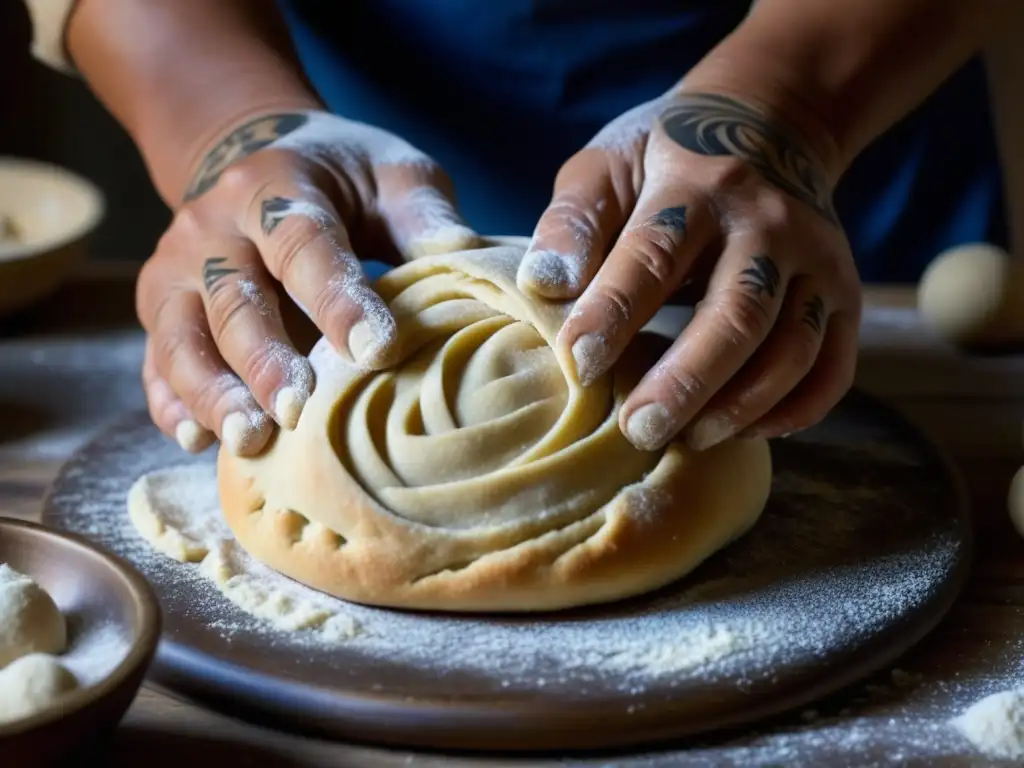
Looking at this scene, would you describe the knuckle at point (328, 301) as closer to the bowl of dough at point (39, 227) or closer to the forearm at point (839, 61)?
the forearm at point (839, 61)

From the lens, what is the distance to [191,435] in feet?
4.73

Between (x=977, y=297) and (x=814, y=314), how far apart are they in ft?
2.48

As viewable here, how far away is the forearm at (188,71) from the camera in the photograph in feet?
5.46

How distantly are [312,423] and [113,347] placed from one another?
0.89 m

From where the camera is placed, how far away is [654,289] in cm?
129

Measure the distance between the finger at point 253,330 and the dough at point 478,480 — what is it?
3 cm

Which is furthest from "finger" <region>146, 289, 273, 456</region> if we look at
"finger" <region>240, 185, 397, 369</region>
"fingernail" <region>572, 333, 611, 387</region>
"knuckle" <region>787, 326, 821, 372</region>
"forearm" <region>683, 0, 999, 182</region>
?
"forearm" <region>683, 0, 999, 182</region>

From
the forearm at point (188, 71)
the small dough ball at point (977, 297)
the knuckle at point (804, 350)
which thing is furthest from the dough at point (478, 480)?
the small dough ball at point (977, 297)

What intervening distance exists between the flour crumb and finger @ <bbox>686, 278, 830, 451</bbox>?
0.37 metres

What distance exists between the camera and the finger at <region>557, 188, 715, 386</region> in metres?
1.24

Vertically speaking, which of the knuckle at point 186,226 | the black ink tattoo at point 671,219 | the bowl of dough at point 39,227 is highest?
the black ink tattoo at point 671,219

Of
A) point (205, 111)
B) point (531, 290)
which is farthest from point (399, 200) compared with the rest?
point (205, 111)

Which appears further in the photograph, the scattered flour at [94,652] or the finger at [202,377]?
the finger at [202,377]

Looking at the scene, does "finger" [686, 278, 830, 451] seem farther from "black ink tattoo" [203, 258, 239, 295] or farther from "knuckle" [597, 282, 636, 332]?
"black ink tattoo" [203, 258, 239, 295]
